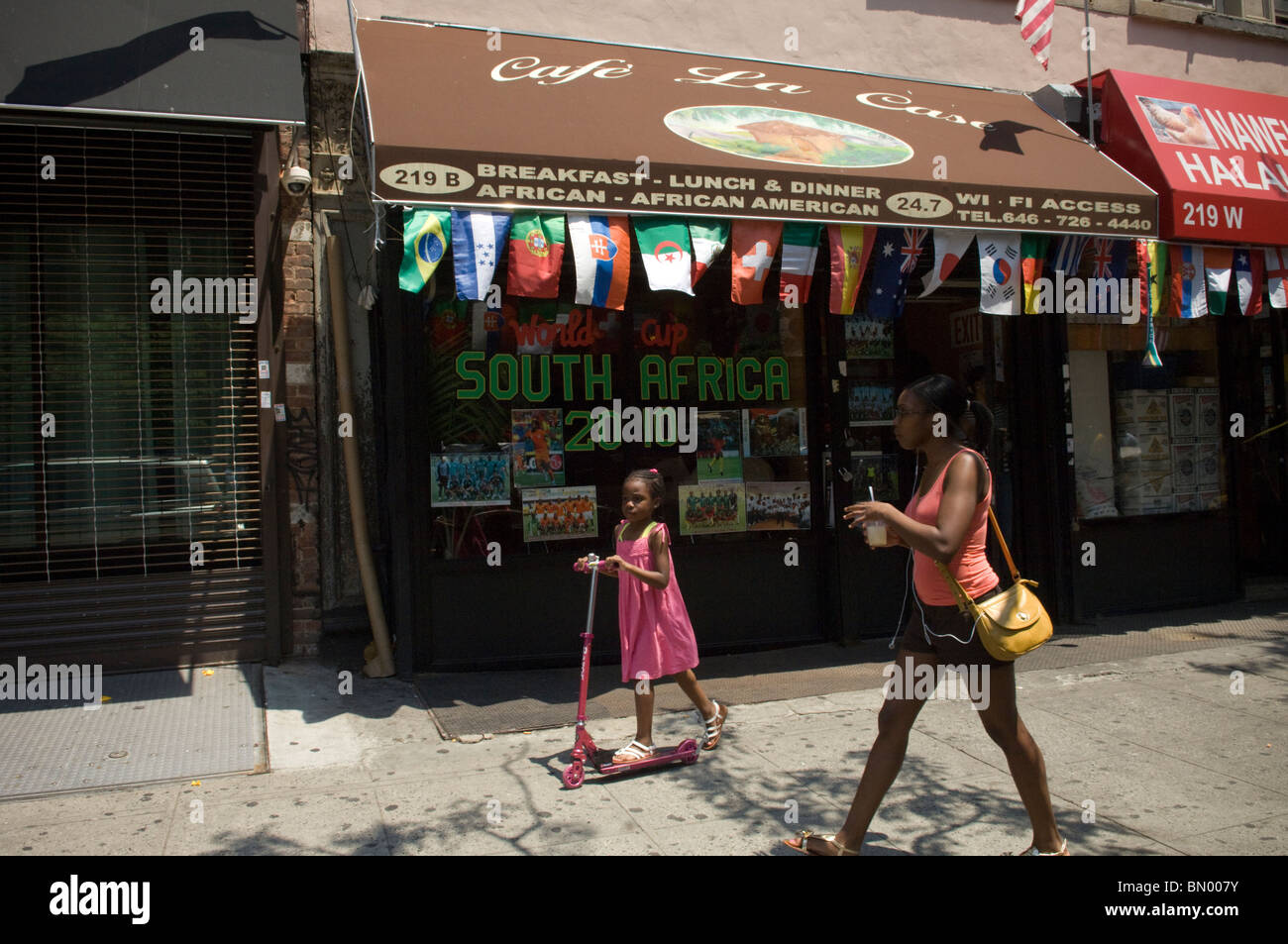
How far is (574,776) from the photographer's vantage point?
455 cm

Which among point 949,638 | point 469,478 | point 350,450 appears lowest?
point 949,638

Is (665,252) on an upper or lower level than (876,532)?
upper

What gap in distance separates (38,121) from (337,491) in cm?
287

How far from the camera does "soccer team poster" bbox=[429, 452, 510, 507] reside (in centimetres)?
651

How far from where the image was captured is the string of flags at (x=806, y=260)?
17.7ft

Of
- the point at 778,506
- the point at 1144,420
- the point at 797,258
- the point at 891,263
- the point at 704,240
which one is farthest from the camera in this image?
the point at 1144,420

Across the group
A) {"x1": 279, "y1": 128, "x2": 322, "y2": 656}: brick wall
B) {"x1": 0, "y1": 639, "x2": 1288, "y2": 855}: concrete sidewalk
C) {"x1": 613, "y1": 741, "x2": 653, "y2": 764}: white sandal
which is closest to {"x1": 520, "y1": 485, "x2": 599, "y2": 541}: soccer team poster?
{"x1": 0, "y1": 639, "x2": 1288, "y2": 855}: concrete sidewalk

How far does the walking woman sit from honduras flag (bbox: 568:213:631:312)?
255 centimetres

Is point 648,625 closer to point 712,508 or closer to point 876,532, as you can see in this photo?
point 876,532

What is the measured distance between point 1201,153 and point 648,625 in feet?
20.7

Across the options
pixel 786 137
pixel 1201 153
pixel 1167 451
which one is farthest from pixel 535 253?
pixel 1167 451

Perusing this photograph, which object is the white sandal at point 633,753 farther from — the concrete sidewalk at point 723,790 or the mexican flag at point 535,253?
the mexican flag at point 535,253

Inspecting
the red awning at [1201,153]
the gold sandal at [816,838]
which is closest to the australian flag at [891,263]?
the red awning at [1201,153]

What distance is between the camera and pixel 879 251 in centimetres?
658
